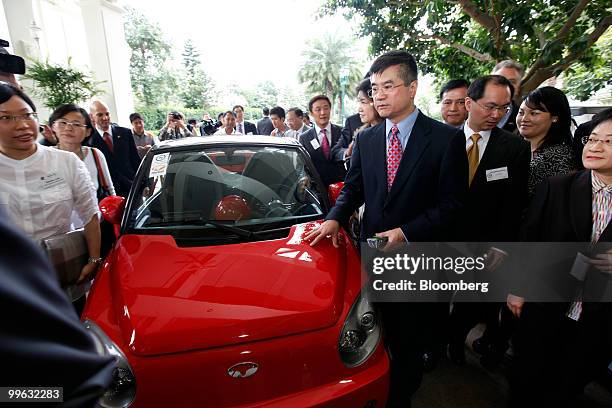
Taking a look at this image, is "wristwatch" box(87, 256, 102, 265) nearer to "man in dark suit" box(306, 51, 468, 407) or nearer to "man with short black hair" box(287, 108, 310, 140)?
"man in dark suit" box(306, 51, 468, 407)

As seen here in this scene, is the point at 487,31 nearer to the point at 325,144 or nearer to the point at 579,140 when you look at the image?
the point at 325,144

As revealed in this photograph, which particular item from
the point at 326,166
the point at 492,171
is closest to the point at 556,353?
the point at 492,171

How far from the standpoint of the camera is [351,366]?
4.48 ft

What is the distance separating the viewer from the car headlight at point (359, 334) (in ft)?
4.55

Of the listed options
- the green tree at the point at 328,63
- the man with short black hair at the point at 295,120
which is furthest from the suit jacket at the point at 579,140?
the green tree at the point at 328,63

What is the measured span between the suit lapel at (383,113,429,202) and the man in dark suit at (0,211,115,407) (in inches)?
55.4

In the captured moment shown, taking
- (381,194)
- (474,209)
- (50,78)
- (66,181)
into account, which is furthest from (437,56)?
(50,78)

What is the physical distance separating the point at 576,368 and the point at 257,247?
5.24 feet

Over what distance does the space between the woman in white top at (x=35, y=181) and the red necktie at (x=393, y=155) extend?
5.54 ft

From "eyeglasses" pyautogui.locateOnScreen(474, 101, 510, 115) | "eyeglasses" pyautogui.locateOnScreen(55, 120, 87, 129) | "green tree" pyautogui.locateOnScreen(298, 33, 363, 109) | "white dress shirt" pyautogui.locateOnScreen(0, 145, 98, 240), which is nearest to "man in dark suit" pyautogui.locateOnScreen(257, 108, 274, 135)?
"eyeglasses" pyautogui.locateOnScreen(55, 120, 87, 129)

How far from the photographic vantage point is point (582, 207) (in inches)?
57.2

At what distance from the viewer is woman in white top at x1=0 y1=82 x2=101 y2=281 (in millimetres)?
1603

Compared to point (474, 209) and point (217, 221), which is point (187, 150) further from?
point (474, 209)

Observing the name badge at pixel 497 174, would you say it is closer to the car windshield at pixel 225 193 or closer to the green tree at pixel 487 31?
the car windshield at pixel 225 193
